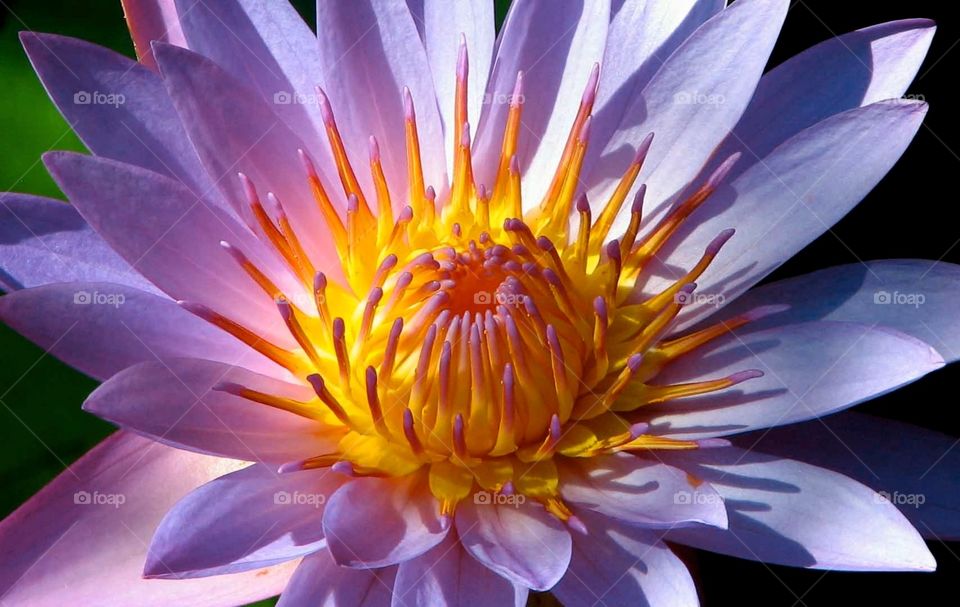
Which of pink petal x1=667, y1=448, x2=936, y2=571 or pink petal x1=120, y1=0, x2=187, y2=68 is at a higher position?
pink petal x1=120, y1=0, x2=187, y2=68

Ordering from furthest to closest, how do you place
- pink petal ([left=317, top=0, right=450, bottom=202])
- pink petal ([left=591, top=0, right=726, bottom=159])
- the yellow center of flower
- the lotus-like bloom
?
pink petal ([left=591, top=0, right=726, bottom=159]) → pink petal ([left=317, top=0, right=450, bottom=202]) → the yellow center of flower → the lotus-like bloom

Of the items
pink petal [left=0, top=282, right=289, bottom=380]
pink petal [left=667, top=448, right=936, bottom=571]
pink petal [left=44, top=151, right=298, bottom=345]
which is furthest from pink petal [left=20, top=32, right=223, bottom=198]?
pink petal [left=667, top=448, right=936, bottom=571]

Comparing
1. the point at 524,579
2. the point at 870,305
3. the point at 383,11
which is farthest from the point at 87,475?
the point at 870,305

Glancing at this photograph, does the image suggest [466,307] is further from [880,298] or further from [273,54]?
[880,298]

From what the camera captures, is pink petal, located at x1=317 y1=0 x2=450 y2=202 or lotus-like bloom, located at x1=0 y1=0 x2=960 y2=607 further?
pink petal, located at x1=317 y1=0 x2=450 y2=202

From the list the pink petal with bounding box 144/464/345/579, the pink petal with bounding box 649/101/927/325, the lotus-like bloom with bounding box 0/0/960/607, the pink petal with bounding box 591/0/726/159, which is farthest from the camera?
the pink petal with bounding box 591/0/726/159

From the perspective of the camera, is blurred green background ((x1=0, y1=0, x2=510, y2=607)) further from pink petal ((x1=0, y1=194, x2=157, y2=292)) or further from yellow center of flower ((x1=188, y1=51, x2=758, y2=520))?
yellow center of flower ((x1=188, y1=51, x2=758, y2=520))

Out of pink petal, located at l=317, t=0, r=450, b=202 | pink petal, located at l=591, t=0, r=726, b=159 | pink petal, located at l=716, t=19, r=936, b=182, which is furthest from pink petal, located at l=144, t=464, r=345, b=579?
pink petal, located at l=716, t=19, r=936, b=182

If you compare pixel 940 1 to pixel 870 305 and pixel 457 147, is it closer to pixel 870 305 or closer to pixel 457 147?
pixel 870 305

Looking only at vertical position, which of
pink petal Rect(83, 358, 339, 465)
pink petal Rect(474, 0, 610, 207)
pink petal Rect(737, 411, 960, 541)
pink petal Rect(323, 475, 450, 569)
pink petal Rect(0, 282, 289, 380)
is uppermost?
pink petal Rect(474, 0, 610, 207)
